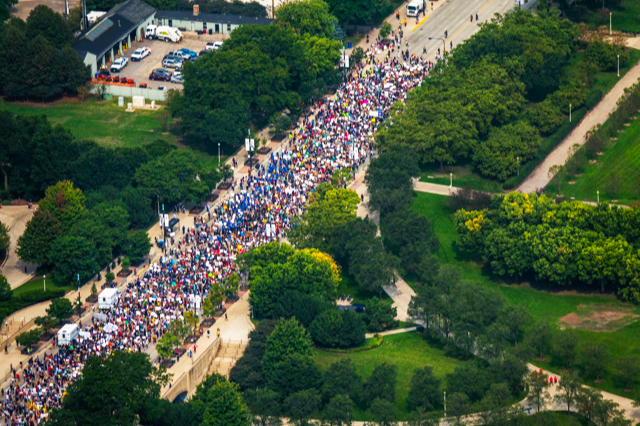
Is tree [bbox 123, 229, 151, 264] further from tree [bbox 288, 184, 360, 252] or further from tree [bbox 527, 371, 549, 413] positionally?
tree [bbox 527, 371, 549, 413]

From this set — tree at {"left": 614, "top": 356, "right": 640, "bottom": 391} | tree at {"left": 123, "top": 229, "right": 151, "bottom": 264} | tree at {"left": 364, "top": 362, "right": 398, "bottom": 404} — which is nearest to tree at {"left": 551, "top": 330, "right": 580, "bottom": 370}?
tree at {"left": 614, "top": 356, "right": 640, "bottom": 391}

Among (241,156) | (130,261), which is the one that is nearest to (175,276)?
(130,261)

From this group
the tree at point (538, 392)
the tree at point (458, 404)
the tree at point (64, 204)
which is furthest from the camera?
the tree at point (64, 204)

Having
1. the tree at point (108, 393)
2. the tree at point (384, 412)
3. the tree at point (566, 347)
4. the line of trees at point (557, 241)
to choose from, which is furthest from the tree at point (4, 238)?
the tree at point (566, 347)

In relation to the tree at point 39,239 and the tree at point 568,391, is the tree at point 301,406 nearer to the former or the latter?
the tree at point 568,391

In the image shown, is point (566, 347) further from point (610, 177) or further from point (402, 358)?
point (610, 177)

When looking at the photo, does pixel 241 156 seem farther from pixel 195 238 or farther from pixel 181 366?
pixel 181 366
